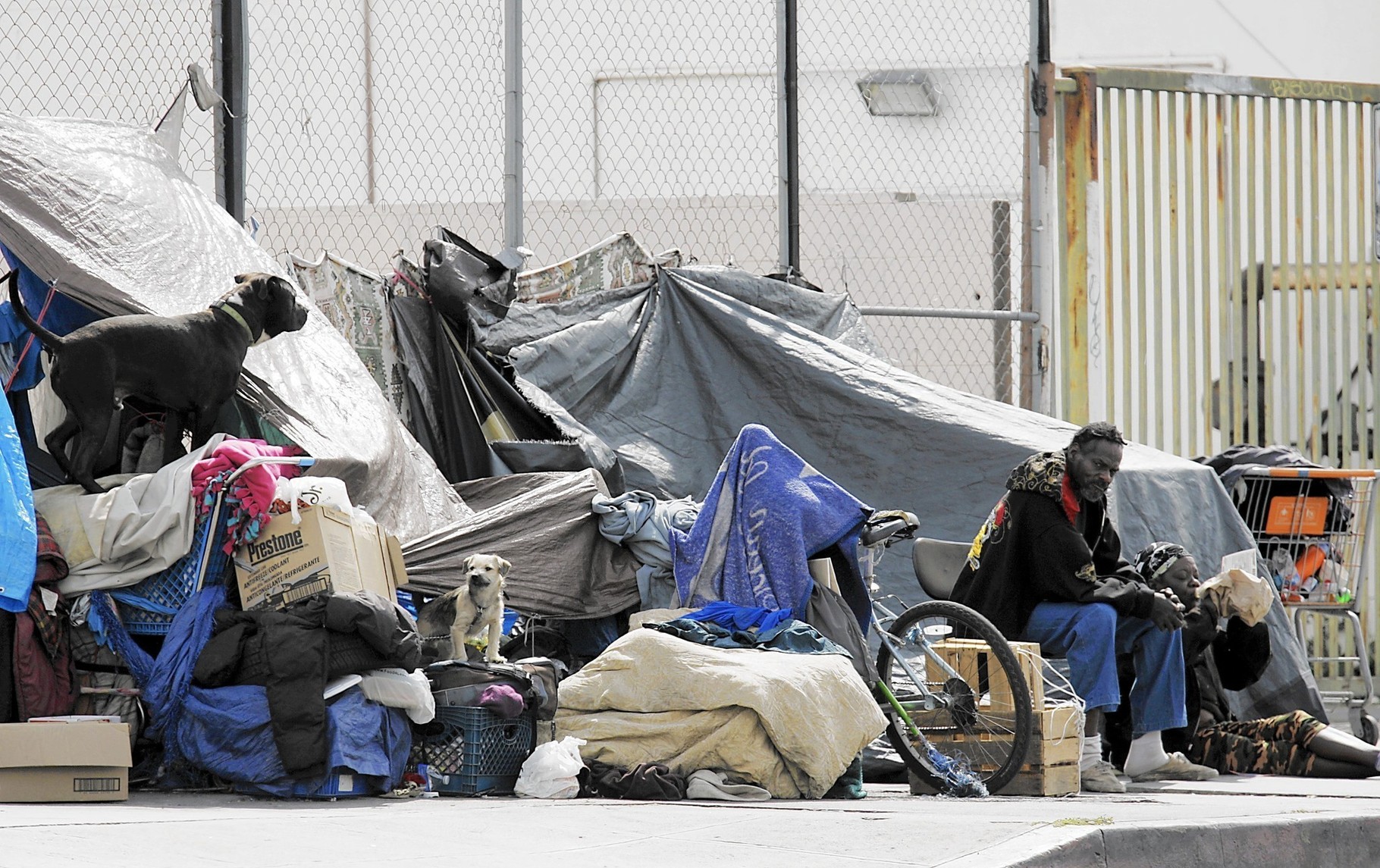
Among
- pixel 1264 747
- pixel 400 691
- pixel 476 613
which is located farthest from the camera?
pixel 1264 747

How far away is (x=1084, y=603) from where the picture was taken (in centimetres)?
650

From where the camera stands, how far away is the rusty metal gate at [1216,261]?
1012 cm

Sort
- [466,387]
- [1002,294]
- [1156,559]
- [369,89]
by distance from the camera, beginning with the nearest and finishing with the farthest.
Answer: [1156,559]
[466,387]
[369,89]
[1002,294]

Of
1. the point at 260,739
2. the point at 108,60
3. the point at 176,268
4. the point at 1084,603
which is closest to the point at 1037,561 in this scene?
the point at 1084,603

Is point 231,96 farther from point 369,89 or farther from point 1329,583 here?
point 1329,583

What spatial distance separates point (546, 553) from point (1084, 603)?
2.12 meters

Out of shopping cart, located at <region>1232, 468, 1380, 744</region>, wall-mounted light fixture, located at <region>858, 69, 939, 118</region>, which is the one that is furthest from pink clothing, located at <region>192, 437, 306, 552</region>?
wall-mounted light fixture, located at <region>858, 69, 939, 118</region>

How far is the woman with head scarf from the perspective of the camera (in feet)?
22.9

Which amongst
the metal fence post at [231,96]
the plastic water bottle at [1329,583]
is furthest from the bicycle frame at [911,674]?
the metal fence post at [231,96]

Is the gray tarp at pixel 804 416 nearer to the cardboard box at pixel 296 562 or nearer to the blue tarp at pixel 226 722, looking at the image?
the cardboard box at pixel 296 562

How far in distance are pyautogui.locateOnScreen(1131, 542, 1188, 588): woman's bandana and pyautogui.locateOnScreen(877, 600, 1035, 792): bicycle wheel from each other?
1103 millimetres

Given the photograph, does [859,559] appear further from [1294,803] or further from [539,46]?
[539,46]

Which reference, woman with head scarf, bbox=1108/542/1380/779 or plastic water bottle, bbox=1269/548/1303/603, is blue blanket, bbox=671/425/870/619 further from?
plastic water bottle, bbox=1269/548/1303/603

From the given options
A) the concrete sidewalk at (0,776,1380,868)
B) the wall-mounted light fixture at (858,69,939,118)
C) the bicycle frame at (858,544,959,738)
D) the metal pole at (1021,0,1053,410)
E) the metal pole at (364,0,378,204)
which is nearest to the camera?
the concrete sidewalk at (0,776,1380,868)
